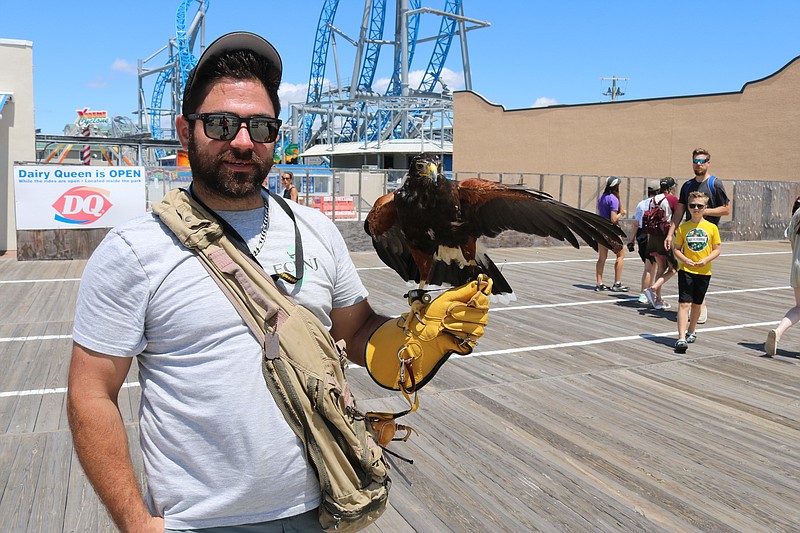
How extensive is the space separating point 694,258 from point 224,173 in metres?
6.26

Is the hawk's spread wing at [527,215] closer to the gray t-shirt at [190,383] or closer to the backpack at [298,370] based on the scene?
the backpack at [298,370]

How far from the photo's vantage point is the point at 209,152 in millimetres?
1773

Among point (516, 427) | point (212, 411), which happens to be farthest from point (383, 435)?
point (516, 427)

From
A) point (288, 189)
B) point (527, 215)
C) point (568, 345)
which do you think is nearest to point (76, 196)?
point (288, 189)

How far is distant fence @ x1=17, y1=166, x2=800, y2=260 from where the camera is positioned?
12.7m

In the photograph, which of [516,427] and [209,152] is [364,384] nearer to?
[516,427]

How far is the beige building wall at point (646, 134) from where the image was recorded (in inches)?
955

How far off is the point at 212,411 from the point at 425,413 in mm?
3434

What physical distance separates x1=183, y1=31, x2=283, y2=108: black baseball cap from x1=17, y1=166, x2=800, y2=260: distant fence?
418 cm

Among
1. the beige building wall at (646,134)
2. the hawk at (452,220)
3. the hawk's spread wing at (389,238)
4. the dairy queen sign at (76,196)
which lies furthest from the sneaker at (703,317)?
the beige building wall at (646,134)

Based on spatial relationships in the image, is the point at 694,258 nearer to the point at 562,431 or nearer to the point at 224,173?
the point at 562,431

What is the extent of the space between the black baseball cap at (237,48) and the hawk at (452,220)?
1638 mm

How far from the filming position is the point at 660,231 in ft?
28.5

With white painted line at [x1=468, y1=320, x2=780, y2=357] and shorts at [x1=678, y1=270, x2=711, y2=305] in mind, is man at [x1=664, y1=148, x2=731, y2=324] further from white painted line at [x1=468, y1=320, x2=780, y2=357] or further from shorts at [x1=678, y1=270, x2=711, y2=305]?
white painted line at [x1=468, y1=320, x2=780, y2=357]
